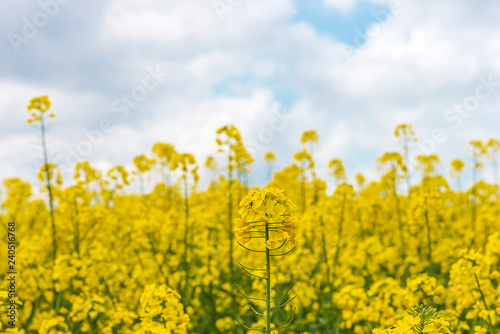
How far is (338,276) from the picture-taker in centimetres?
617

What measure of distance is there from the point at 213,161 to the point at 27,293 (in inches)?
298

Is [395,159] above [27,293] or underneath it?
above

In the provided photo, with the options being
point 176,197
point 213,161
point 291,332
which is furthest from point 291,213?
point 213,161

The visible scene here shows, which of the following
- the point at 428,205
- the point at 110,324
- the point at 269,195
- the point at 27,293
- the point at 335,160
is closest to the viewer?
the point at 269,195

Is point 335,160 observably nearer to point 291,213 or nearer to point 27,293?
point 27,293

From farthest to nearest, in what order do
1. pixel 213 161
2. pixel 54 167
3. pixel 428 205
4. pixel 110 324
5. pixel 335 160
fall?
pixel 213 161, pixel 335 160, pixel 54 167, pixel 428 205, pixel 110 324

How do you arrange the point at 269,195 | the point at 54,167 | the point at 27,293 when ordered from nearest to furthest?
the point at 269,195, the point at 27,293, the point at 54,167

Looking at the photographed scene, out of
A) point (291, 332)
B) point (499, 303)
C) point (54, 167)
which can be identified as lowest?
point (291, 332)

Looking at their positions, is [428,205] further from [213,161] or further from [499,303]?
[213,161]

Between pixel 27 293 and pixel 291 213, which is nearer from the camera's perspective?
pixel 291 213

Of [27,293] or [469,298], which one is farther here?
[27,293]

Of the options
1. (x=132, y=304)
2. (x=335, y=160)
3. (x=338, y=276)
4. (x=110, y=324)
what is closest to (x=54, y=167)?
(x=132, y=304)

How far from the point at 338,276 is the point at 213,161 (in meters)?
7.47

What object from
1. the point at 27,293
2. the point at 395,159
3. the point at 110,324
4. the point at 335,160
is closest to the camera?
the point at 110,324
